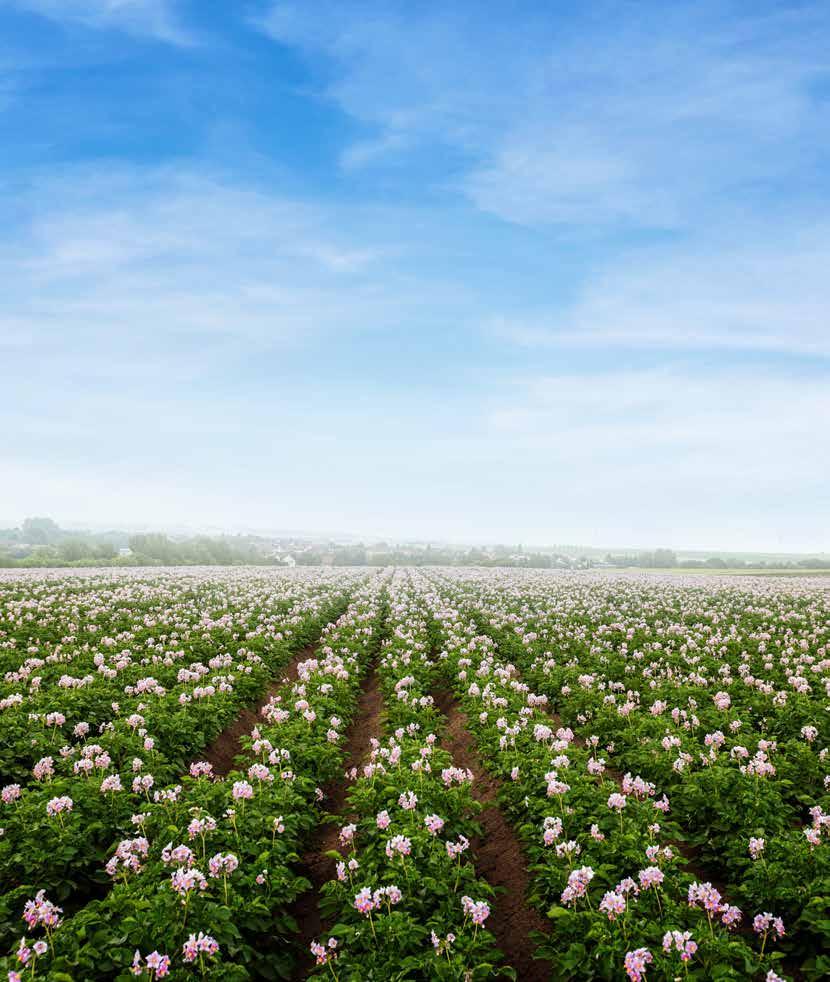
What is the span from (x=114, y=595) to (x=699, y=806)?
89.2ft

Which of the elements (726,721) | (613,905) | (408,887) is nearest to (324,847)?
(408,887)

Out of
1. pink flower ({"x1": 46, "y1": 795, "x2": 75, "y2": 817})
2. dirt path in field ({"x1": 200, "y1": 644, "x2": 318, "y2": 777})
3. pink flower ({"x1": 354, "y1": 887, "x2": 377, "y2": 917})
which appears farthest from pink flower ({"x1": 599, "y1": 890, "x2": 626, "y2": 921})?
pink flower ({"x1": 46, "y1": 795, "x2": 75, "y2": 817})

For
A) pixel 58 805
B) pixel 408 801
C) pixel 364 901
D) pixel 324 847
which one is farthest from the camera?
pixel 324 847

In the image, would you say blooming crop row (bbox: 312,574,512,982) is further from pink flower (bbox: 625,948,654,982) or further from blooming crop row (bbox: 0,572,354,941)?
blooming crop row (bbox: 0,572,354,941)

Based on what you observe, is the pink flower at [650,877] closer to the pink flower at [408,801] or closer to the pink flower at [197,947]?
the pink flower at [408,801]

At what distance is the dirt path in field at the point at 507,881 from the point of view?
6.20m

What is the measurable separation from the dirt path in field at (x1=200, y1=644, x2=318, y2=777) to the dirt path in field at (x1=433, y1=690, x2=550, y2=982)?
4140 millimetres

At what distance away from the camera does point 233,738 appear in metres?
12.7

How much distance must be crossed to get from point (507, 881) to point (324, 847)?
2.76 metres

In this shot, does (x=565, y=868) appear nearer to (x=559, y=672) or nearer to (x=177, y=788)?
(x=177, y=788)

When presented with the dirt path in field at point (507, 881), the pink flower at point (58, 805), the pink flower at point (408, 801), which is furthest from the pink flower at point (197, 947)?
the dirt path in field at point (507, 881)

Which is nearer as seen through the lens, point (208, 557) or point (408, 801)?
point (408, 801)

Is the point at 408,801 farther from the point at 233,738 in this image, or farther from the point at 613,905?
the point at 233,738

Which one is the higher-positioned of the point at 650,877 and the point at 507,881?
the point at 650,877
